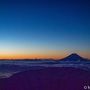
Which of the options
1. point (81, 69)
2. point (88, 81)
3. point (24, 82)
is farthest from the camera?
point (81, 69)

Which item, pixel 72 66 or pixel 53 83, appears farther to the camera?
pixel 72 66

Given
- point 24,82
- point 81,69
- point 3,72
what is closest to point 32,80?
point 24,82

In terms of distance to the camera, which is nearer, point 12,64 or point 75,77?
point 75,77

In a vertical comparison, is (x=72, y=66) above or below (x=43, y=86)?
above

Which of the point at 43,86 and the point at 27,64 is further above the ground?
the point at 27,64

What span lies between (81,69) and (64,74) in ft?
1.53

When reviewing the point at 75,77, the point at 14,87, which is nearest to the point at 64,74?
the point at 75,77

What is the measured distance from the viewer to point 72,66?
5887mm

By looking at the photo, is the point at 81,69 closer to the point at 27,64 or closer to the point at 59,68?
the point at 59,68

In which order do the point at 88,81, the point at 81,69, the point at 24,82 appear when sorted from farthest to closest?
the point at 81,69
the point at 24,82
the point at 88,81

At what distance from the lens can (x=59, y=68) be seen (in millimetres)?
5691

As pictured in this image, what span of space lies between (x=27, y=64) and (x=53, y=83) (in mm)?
819

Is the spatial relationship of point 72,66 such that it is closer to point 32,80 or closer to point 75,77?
point 75,77

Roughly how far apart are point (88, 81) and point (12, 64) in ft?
5.39
